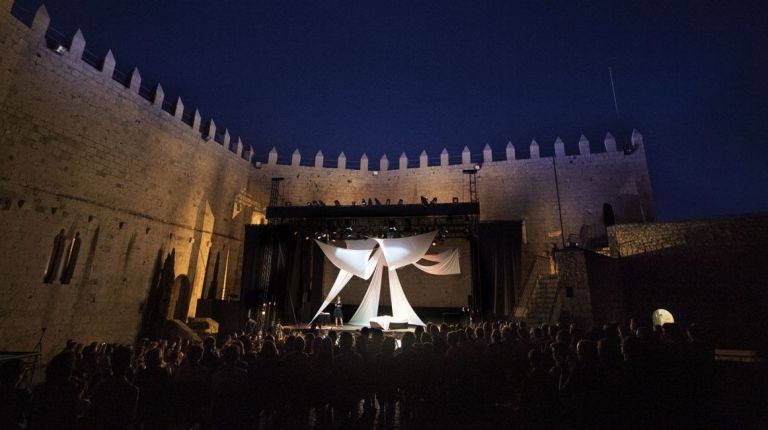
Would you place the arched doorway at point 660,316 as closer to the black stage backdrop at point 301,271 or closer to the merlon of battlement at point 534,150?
the black stage backdrop at point 301,271

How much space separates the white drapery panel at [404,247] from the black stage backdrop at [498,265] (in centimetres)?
171

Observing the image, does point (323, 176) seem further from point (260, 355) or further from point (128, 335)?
point (260, 355)

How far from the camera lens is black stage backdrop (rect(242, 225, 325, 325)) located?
12117 millimetres

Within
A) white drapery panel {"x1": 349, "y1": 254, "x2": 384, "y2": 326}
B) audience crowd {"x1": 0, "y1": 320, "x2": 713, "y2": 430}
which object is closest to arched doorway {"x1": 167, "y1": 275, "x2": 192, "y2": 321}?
white drapery panel {"x1": 349, "y1": 254, "x2": 384, "y2": 326}

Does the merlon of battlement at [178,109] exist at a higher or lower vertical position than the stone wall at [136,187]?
higher

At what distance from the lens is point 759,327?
998cm

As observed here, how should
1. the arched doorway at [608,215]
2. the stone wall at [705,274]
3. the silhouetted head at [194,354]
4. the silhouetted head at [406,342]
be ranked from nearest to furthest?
1. the silhouetted head at [194,354]
2. the silhouetted head at [406,342]
3. the stone wall at [705,274]
4. the arched doorway at [608,215]

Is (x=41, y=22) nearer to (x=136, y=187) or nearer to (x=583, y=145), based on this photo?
(x=136, y=187)

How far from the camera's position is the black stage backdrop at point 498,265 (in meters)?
10.5

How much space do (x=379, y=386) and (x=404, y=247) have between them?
641 centimetres

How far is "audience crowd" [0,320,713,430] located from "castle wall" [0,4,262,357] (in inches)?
253

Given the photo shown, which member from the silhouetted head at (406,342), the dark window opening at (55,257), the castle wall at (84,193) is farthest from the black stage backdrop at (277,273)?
the silhouetted head at (406,342)

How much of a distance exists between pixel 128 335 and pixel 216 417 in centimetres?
1028

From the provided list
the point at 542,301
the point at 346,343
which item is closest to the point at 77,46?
the point at 346,343
